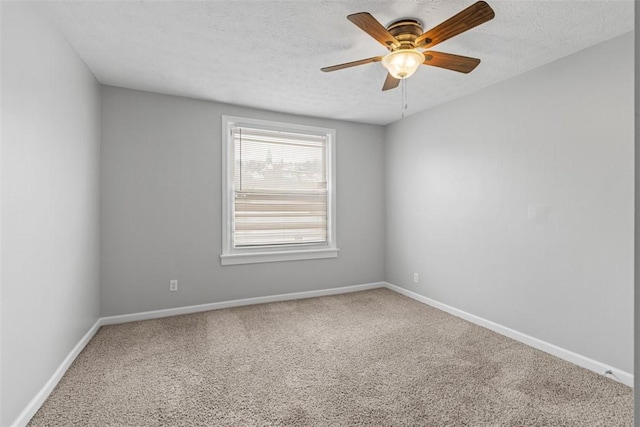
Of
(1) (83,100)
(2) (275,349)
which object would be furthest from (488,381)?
(1) (83,100)

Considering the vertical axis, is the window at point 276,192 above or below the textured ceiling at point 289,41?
below

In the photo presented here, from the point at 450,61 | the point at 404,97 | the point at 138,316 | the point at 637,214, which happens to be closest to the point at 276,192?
the point at 404,97

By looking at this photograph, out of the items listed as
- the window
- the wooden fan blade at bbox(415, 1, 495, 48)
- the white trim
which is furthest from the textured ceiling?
the white trim

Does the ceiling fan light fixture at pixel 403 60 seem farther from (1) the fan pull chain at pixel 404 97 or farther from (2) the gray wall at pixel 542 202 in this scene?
(2) the gray wall at pixel 542 202

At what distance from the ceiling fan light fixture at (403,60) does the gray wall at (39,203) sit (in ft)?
6.98

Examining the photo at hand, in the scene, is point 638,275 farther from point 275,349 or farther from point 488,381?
point 275,349

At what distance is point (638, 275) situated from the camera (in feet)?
1.20

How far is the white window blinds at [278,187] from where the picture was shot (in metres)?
3.99

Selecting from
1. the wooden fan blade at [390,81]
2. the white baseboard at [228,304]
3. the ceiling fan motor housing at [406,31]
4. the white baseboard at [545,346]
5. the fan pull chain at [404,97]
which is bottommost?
the white baseboard at [545,346]

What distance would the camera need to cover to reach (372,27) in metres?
1.83

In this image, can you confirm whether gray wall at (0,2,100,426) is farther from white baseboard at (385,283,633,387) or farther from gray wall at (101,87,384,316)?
white baseboard at (385,283,633,387)

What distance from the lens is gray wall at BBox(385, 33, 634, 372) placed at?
2.30 m

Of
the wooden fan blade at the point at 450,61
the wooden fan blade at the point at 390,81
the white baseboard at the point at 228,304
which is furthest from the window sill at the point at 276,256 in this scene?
the wooden fan blade at the point at 450,61

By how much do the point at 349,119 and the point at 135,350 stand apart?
11.9 feet
